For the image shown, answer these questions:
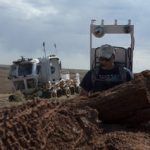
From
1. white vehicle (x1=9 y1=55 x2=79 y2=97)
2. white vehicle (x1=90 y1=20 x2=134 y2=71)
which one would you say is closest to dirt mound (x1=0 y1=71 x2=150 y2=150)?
white vehicle (x1=90 y1=20 x2=134 y2=71)

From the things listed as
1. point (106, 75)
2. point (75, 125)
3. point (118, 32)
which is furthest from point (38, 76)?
point (75, 125)

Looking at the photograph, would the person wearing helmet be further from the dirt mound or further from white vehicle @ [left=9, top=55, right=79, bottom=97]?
white vehicle @ [left=9, top=55, right=79, bottom=97]

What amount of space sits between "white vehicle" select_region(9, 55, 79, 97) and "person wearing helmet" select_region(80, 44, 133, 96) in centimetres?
2483

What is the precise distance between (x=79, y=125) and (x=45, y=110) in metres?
0.41

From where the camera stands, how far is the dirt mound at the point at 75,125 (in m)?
5.81

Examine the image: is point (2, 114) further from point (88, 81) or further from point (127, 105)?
point (88, 81)

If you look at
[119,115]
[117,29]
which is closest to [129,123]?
[119,115]

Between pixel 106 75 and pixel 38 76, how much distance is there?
2680 cm

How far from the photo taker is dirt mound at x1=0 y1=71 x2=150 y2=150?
5.81 m

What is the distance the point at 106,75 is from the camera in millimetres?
8664

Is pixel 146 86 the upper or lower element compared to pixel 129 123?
upper

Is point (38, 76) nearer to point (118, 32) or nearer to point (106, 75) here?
point (118, 32)

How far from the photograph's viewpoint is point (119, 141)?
628cm

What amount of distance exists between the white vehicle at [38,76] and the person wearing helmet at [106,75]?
24.8 metres
